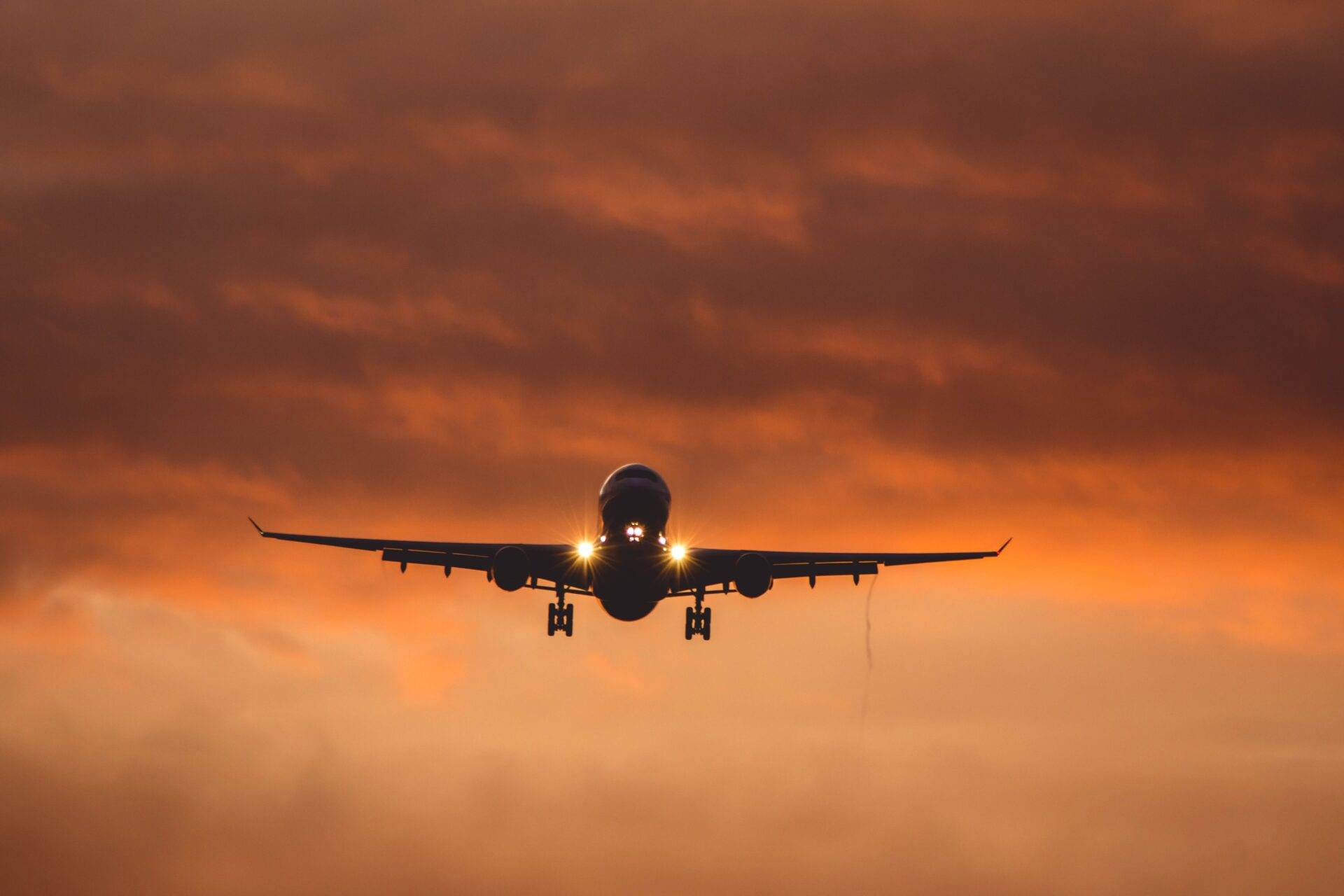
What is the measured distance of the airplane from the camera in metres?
73.4

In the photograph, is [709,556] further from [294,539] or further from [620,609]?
[294,539]

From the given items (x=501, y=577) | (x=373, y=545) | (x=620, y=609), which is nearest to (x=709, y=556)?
(x=620, y=609)

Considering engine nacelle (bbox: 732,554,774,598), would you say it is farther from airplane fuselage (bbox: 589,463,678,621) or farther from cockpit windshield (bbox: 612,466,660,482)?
cockpit windshield (bbox: 612,466,660,482)

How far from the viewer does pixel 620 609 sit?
7650 centimetres

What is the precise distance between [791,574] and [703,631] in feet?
16.4

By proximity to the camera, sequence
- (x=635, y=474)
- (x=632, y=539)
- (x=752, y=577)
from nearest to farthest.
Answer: (x=632, y=539)
(x=635, y=474)
(x=752, y=577)

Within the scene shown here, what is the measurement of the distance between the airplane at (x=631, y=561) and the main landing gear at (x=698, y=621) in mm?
33

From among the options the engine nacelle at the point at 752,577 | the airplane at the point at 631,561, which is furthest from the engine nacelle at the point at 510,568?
the engine nacelle at the point at 752,577

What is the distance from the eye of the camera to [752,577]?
7525 centimetres

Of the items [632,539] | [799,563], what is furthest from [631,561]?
[799,563]

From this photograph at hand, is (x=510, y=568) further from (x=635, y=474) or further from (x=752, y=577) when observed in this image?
(x=752, y=577)

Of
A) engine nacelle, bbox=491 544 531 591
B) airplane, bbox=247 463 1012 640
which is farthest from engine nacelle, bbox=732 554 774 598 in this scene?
engine nacelle, bbox=491 544 531 591

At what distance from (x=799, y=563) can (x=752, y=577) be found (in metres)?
6.24

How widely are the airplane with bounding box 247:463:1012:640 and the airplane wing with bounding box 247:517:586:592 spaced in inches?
1.6
